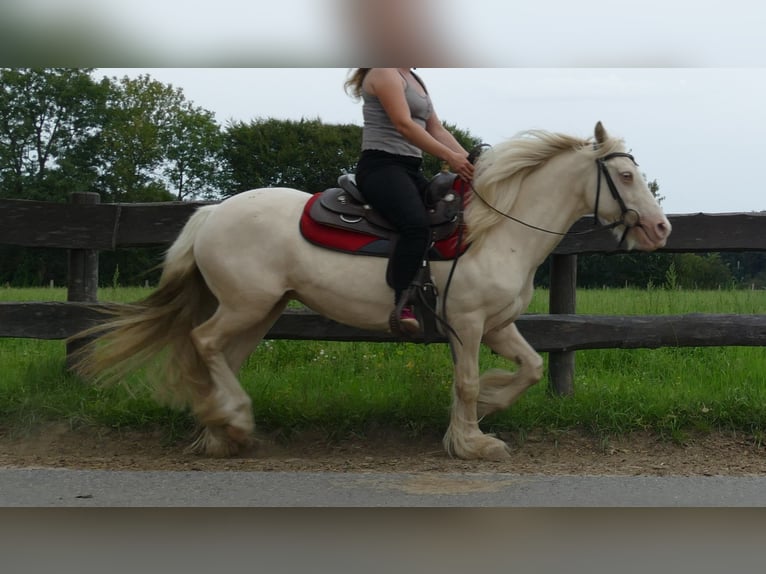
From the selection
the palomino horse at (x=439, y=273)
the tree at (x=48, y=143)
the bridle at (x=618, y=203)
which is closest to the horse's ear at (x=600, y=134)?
the palomino horse at (x=439, y=273)

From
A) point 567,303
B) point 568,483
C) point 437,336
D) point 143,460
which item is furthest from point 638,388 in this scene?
point 143,460

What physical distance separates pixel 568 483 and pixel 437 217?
186 centimetres

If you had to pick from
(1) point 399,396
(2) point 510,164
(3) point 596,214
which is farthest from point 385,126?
(1) point 399,396

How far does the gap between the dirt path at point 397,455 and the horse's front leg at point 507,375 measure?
1.15 feet

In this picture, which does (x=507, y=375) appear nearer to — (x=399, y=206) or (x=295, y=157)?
(x=399, y=206)

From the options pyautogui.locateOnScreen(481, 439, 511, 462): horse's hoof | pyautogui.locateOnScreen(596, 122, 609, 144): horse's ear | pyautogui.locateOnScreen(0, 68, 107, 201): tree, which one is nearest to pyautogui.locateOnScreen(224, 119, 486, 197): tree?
pyautogui.locateOnScreen(0, 68, 107, 201): tree

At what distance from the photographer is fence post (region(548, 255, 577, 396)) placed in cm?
621

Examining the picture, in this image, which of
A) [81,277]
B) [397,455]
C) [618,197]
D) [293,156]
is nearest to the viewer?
[618,197]

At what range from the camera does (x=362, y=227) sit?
504 centimetres

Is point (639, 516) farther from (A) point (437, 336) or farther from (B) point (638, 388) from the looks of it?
(B) point (638, 388)

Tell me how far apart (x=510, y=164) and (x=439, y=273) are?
2.81ft

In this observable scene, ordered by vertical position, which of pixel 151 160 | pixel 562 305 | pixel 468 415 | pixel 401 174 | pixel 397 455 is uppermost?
pixel 151 160

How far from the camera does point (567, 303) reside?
20.7 ft

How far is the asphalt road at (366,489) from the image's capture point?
3.51m
